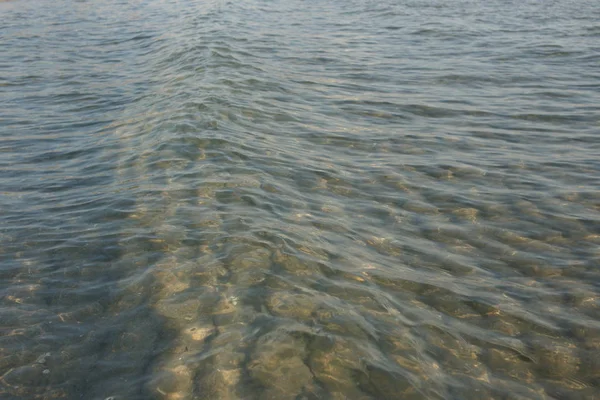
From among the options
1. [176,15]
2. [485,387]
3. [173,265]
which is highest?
[485,387]

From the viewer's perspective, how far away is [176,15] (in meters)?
25.7

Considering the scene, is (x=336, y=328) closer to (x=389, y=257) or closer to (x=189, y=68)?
(x=389, y=257)

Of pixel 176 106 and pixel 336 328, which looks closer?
pixel 336 328

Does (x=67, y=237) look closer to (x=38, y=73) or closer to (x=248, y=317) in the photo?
(x=248, y=317)

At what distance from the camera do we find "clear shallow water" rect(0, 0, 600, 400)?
4492mm

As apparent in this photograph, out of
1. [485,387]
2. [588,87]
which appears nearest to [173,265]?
[485,387]

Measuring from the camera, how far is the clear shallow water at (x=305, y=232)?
4.49 m

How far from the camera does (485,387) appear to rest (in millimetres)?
4285

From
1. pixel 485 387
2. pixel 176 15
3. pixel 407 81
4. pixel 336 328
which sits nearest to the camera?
pixel 485 387

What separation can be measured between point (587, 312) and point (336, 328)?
8.62ft

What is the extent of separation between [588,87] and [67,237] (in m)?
12.0

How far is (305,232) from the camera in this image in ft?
21.3

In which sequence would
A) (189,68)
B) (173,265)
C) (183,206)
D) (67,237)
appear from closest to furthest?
1. (173,265)
2. (67,237)
3. (183,206)
4. (189,68)

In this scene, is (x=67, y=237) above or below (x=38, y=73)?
above
